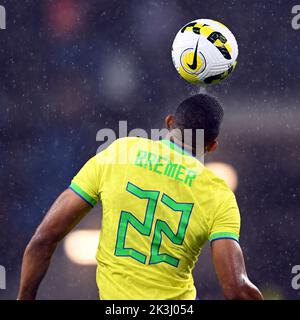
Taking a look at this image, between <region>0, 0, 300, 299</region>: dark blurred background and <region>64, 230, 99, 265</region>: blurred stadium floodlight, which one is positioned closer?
<region>64, 230, 99, 265</region>: blurred stadium floodlight

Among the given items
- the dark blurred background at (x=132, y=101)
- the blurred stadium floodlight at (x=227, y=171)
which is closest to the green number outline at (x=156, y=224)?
the dark blurred background at (x=132, y=101)

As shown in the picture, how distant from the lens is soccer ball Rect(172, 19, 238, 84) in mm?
6203

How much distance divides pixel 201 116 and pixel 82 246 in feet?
23.5

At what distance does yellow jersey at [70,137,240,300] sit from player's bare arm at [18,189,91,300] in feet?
0.24

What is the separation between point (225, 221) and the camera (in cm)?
418

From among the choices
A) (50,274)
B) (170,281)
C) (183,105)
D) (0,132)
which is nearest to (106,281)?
(170,281)

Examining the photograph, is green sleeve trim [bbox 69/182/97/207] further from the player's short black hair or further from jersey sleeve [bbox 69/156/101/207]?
the player's short black hair

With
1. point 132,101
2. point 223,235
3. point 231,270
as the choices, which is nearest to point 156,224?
point 223,235

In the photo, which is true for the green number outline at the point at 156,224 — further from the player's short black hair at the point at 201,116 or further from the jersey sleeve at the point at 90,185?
the player's short black hair at the point at 201,116

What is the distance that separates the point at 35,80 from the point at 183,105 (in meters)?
7.78

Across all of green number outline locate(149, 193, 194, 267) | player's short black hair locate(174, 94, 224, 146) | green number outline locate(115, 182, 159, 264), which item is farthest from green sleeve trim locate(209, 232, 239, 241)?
player's short black hair locate(174, 94, 224, 146)

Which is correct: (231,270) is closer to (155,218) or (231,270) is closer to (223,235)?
(223,235)
